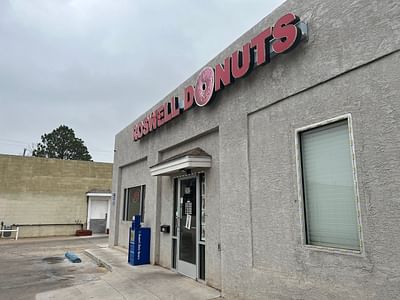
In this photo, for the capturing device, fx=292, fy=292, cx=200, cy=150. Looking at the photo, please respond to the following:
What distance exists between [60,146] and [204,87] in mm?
41214

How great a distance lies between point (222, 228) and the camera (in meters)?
5.80

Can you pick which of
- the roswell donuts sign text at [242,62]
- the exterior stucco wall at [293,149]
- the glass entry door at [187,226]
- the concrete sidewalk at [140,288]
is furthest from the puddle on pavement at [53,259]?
Result: the exterior stucco wall at [293,149]

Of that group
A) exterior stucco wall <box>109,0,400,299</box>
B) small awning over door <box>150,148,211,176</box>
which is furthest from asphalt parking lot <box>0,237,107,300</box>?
exterior stucco wall <box>109,0,400,299</box>

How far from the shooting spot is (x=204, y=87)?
22.0 ft

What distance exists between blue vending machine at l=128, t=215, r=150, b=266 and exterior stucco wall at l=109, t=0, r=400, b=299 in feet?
9.99

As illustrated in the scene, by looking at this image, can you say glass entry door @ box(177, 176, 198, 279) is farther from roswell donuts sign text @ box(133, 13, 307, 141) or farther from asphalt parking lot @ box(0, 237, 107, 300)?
asphalt parking lot @ box(0, 237, 107, 300)

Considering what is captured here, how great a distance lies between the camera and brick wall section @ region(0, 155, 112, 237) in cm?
1864

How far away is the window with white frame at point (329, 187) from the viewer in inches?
147

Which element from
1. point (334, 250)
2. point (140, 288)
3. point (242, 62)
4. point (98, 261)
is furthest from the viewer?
point (98, 261)

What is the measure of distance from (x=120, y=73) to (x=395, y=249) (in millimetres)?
17777

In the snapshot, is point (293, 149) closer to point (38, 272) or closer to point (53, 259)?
point (38, 272)

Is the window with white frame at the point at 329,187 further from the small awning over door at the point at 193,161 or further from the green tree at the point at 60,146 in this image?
the green tree at the point at 60,146

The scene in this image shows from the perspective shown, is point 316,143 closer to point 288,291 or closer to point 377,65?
point 377,65

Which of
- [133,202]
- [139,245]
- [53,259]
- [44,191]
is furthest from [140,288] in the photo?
[44,191]
